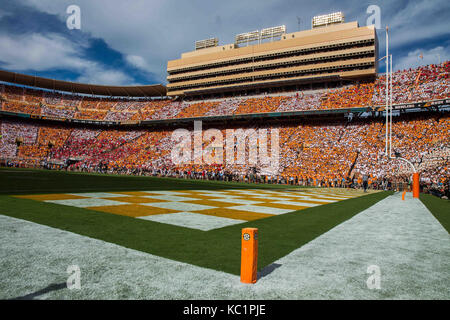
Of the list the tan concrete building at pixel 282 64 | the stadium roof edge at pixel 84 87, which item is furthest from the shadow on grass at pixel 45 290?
the stadium roof edge at pixel 84 87

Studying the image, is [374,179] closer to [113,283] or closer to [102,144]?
[113,283]

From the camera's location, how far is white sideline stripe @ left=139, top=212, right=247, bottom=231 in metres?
6.16

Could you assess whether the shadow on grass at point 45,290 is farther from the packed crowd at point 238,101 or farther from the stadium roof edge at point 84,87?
the stadium roof edge at point 84,87

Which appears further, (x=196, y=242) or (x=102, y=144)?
(x=102, y=144)

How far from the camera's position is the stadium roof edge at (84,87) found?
182 feet

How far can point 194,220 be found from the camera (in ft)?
22.3

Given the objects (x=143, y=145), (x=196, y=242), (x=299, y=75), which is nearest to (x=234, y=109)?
(x=299, y=75)

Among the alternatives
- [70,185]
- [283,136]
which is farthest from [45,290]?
[283,136]

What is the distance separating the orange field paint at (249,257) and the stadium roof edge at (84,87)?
61.7m

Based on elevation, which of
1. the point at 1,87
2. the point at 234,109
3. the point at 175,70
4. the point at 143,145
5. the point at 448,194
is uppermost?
the point at 175,70

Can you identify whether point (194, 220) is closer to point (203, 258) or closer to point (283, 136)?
point (203, 258)

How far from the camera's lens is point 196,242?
15.4ft

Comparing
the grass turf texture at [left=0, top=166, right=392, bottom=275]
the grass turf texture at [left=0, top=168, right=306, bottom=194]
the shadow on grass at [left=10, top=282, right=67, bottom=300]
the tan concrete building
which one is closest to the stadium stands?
the tan concrete building
